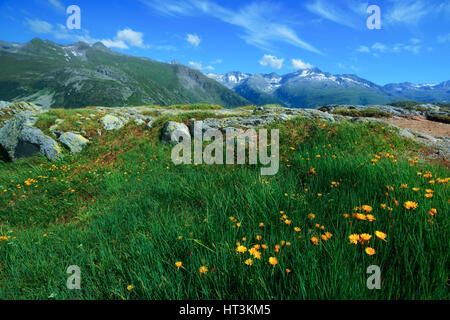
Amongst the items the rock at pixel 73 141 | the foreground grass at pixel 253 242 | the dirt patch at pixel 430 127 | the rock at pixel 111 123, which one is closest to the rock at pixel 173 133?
the rock at pixel 111 123

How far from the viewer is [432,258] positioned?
173 centimetres

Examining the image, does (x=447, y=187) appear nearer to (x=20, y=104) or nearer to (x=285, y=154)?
(x=285, y=154)

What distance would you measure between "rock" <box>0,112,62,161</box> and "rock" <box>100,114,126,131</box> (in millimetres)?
2544

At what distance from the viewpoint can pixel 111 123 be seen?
457 inches

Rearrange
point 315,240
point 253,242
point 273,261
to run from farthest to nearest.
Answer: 1. point 253,242
2. point 315,240
3. point 273,261

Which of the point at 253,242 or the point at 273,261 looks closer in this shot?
the point at 273,261

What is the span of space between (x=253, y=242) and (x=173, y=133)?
27.7ft

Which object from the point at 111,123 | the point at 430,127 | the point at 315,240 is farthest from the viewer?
the point at 430,127

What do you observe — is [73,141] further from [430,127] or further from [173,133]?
[430,127]

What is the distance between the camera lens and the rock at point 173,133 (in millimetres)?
9836

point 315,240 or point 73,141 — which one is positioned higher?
point 73,141

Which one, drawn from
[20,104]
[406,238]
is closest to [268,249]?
[406,238]

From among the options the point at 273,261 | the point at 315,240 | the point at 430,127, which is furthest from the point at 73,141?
the point at 430,127

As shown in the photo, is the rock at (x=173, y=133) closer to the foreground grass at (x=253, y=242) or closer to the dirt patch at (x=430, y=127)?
the foreground grass at (x=253, y=242)
